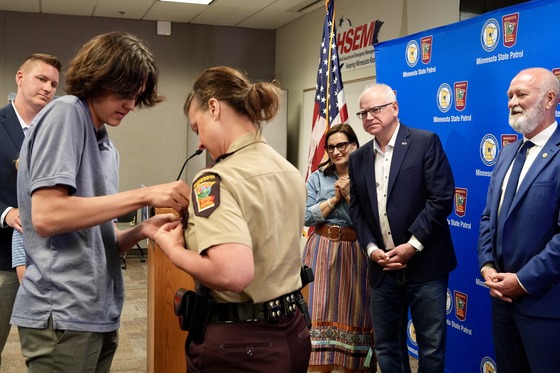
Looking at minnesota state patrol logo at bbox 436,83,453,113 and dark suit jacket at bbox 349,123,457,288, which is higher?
minnesota state patrol logo at bbox 436,83,453,113

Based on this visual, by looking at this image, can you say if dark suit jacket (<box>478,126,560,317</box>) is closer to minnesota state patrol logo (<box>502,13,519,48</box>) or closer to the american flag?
minnesota state patrol logo (<box>502,13,519,48</box>)

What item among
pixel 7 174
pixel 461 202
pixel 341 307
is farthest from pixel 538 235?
pixel 7 174

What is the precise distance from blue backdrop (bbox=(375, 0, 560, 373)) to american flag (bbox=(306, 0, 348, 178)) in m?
0.96

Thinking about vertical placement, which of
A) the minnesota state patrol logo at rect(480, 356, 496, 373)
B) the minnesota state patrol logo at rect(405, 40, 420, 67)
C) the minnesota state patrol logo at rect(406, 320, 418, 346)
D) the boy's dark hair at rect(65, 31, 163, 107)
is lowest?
the minnesota state patrol logo at rect(406, 320, 418, 346)

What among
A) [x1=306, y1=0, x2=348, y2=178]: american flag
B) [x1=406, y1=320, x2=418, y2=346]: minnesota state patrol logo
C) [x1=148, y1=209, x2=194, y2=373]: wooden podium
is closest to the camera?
[x1=148, y1=209, x2=194, y2=373]: wooden podium

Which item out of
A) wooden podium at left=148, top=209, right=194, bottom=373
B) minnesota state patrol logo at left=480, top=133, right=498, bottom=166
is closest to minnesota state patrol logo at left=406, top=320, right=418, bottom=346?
minnesota state patrol logo at left=480, top=133, right=498, bottom=166

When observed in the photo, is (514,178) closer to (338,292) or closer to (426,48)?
(338,292)

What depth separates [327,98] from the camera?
5.23 metres

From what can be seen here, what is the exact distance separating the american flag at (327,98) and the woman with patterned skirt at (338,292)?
134 cm

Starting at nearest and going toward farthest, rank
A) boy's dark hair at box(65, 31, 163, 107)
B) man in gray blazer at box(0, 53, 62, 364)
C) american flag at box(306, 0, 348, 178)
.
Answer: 1. boy's dark hair at box(65, 31, 163, 107)
2. man in gray blazer at box(0, 53, 62, 364)
3. american flag at box(306, 0, 348, 178)

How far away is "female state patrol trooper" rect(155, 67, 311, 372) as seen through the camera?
1.50 m

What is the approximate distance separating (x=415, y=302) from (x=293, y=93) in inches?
217

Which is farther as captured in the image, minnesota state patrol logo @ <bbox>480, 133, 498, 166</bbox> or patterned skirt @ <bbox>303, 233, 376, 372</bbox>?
patterned skirt @ <bbox>303, 233, 376, 372</bbox>

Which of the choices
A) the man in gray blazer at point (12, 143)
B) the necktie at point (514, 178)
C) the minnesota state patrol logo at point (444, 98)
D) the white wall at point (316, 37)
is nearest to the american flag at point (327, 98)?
the white wall at point (316, 37)
